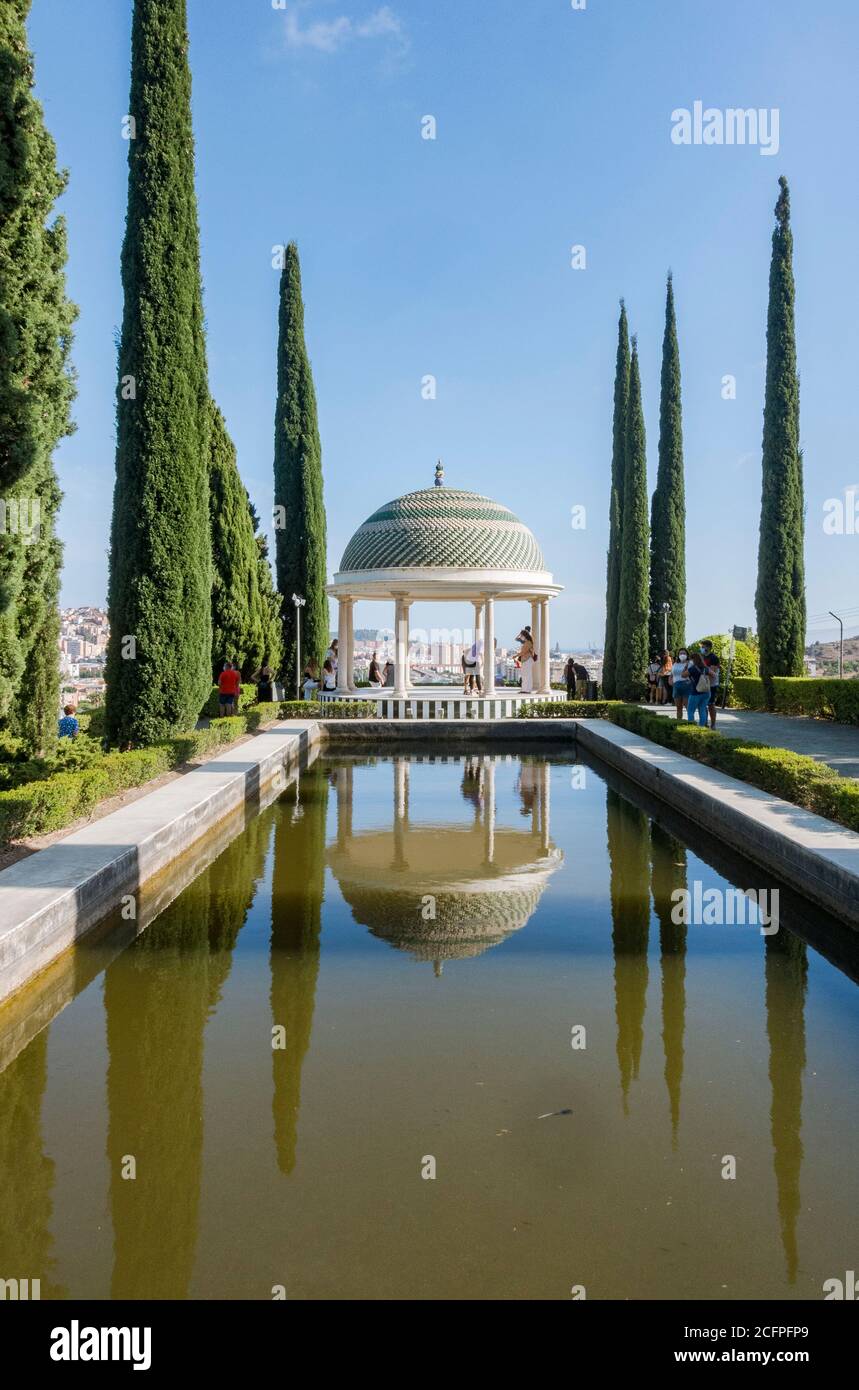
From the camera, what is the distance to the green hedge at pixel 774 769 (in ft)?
28.4

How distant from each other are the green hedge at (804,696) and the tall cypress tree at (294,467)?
1145 cm

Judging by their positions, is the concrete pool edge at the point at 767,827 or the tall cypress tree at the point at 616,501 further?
the tall cypress tree at the point at 616,501

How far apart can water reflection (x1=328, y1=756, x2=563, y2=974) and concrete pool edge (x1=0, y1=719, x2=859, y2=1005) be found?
4.75 feet

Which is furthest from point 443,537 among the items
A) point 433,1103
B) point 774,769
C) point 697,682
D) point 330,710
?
point 433,1103

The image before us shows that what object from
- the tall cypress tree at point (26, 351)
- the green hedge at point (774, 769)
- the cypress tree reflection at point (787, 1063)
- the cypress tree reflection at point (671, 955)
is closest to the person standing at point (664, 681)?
the green hedge at point (774, 769)

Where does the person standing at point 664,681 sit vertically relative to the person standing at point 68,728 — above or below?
above

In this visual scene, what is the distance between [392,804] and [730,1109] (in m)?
8.57

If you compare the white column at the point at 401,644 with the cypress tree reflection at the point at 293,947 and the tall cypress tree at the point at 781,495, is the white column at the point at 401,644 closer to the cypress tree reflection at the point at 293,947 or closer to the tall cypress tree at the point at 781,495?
the tall cypress tree at the point at 781,495

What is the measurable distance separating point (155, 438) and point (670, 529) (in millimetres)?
16179

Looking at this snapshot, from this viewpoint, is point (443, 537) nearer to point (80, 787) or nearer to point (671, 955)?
point (80, 787)

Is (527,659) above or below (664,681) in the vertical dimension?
above

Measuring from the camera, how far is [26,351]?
8.80 meters

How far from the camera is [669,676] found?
23.8 m
